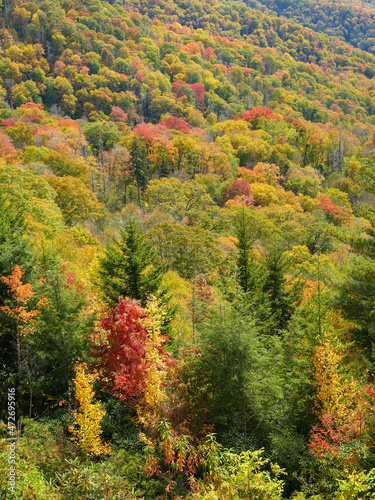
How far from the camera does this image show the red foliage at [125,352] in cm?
1062

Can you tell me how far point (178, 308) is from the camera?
58.9 ft

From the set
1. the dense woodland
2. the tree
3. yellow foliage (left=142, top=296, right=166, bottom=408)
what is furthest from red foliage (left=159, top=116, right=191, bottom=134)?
yellow foliage (left=142, top=296, right=166, bottom=408)

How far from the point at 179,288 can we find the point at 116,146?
34553mm

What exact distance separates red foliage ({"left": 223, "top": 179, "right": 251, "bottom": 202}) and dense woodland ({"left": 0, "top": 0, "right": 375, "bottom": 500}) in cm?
31

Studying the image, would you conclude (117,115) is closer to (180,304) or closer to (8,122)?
(8,122)

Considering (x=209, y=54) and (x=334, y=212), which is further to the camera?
(x=209, y=54)

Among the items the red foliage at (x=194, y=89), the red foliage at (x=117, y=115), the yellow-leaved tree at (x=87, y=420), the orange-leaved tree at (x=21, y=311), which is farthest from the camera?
the red foliage at (x=194, y=89)

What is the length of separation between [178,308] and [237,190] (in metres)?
34.1

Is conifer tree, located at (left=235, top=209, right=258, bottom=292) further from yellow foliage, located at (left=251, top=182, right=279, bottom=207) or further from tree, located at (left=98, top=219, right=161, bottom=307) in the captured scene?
yellow foliage, located at (left=251, top=182, right=279, bottom=207)

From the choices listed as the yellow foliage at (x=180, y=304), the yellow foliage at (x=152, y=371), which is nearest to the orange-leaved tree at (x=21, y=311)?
the yellow foliage at (x=152, y=371)

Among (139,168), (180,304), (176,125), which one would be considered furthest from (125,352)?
(176,125)

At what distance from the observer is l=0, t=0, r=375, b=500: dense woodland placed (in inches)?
368

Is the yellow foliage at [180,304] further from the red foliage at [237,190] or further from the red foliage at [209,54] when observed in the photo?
the red foliage at [209,54]

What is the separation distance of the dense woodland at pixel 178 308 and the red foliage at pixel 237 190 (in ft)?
1.02
